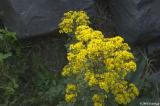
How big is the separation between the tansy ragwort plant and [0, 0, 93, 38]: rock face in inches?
32.7

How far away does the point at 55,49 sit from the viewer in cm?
488

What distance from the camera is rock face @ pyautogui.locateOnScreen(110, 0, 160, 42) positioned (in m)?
4.59

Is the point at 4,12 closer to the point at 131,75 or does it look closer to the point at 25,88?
the point at 25,88

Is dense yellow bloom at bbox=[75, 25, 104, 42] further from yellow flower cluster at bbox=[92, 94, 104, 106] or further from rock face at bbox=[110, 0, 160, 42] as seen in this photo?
rock face at bbox=[110, 0, 160, 42]

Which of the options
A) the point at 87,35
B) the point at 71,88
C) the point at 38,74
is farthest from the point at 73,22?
the point at 38,74

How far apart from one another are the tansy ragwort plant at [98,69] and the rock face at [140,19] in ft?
2.54

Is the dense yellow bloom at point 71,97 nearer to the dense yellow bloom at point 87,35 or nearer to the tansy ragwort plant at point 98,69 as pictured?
the tansy ragwort plant at point 98,69

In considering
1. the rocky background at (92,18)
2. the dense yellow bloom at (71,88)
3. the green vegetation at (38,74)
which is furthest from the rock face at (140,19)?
the dense yellow bloom at (71,88)

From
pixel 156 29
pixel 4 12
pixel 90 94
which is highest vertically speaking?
pixel 4 12

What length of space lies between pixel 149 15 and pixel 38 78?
1.23m

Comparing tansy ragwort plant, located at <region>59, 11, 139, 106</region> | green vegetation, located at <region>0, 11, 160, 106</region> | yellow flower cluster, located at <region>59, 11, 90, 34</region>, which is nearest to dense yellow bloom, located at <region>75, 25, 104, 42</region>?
tansy ragwort plant, located at <region>59, 11, 139, 106</region>

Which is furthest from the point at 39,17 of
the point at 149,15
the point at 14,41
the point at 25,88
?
the point at 149,15

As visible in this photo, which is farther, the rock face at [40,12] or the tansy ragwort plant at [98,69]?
the rock face at [40,12]

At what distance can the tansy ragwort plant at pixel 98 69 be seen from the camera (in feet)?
11.9
